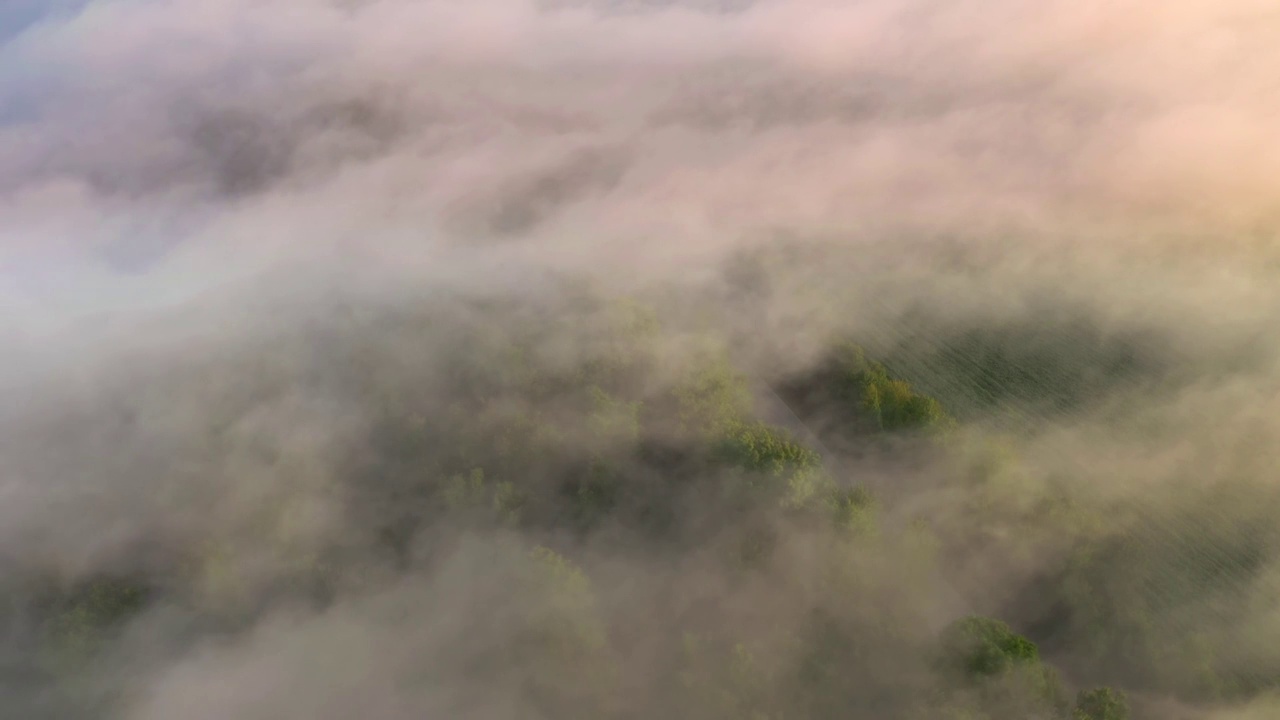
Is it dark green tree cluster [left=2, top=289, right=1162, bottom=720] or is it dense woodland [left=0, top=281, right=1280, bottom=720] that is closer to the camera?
dark green tree cluster [left=2, top=289, right=1162, bottom=720]

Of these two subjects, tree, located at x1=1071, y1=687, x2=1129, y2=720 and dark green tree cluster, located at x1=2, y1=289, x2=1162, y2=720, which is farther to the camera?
dark green tree cluster, located at x1=2, y1=289, x2=1162, y2=720

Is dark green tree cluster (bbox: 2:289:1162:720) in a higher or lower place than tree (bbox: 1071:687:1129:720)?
higher

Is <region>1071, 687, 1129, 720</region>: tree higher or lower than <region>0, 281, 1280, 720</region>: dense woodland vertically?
lower

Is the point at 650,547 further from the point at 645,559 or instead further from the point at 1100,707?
the point at 1100,707

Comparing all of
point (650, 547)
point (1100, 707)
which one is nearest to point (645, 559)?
point (650, 547)

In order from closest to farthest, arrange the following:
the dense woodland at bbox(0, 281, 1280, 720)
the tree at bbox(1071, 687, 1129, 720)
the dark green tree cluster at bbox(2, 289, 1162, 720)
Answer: the tree at bbox(1071, 687, 1129, 720) < the dark green tree cluster at bbox(2, 289, 1162, 720) < the dense woodland at bbox(0, 281, 1280, 720)

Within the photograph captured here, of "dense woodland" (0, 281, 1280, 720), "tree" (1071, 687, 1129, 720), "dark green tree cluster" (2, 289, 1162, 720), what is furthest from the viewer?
"dense woodland" (0, 281, 1280, 720)

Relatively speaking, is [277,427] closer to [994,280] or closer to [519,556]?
[519,556]

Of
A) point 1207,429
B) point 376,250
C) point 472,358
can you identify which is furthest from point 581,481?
point 376,250
